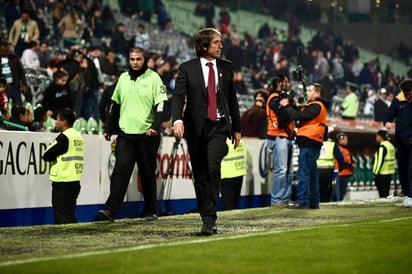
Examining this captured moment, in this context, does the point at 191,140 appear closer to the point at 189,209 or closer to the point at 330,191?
the point at 189,209

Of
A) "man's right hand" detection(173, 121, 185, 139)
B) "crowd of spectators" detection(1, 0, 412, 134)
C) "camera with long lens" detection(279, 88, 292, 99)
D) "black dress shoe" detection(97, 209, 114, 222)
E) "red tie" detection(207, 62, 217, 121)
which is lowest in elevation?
"black dress shoe" detection(97, 209, 114, 222)

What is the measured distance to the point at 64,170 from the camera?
1407 centimetres

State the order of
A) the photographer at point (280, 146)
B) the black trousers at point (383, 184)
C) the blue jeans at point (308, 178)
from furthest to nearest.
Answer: the black trousers at point (383, 184) → the photographer at point (280, 146) → the blue jeans at point (308, 178)

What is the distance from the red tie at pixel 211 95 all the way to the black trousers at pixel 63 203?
4246mm

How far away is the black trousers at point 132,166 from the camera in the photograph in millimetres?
12547

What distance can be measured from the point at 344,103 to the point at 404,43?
6892mm

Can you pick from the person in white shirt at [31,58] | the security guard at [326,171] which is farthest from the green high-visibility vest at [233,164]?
the person in white shirt at [31,58]

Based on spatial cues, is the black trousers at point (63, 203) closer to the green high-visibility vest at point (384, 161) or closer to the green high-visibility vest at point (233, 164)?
the green high-visibility vest at point (233, 164)

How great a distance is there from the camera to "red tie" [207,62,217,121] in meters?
10.4

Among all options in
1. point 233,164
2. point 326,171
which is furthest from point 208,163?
point 326,171

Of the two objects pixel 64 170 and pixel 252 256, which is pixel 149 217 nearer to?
pixel 64 170

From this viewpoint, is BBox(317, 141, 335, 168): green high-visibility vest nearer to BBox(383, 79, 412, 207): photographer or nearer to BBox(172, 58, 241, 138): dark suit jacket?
BBox(383, 79, 412, 207): photographer

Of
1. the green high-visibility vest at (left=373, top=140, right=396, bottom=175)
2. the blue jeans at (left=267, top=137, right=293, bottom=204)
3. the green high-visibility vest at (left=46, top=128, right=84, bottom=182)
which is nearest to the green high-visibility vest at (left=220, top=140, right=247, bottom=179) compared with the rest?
the blue jeans at (left=267, top=137, right=293, bottom=204)

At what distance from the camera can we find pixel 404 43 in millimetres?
42094
